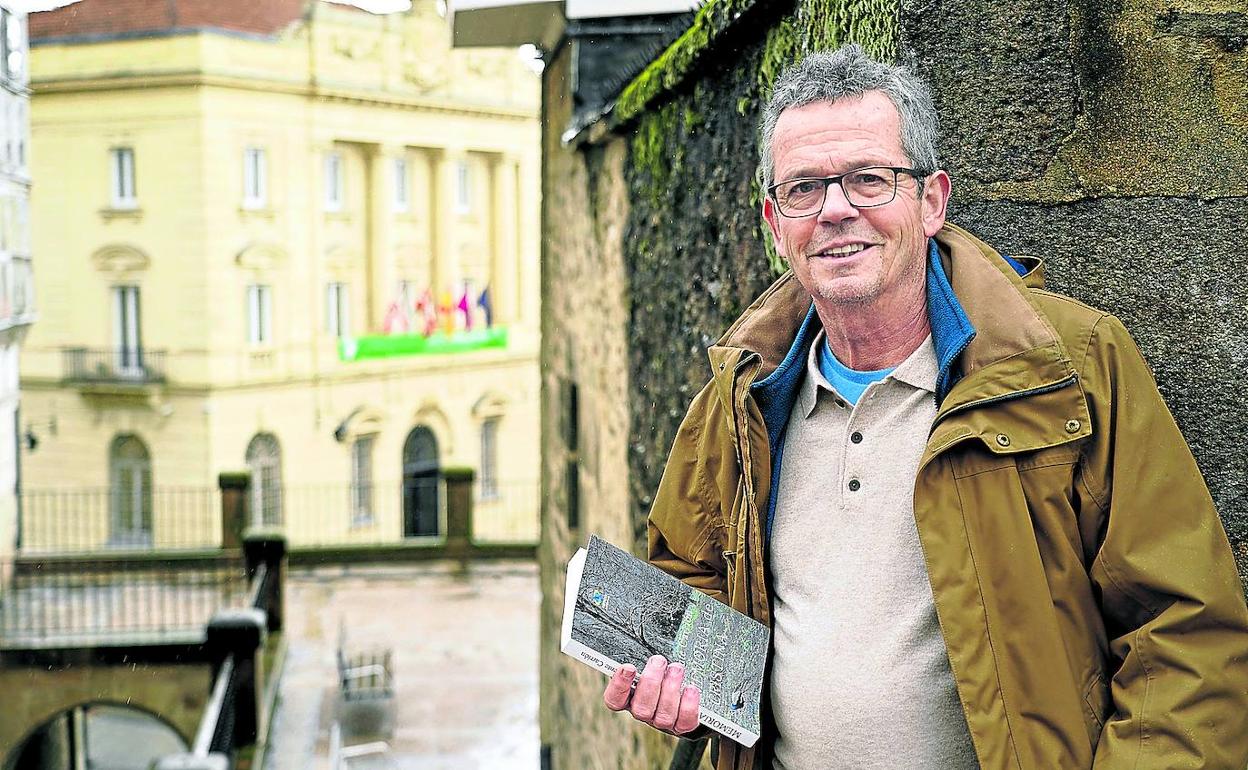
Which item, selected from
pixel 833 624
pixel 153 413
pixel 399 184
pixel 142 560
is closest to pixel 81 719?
pixel 142 560

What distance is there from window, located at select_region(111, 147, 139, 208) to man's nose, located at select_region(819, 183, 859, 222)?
21.7 m

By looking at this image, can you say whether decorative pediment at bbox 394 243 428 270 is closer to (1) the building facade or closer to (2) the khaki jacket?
(1) the building facade

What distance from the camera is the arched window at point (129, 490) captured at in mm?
22094

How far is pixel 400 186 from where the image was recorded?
2462cm

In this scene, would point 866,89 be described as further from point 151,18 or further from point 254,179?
point 151,18

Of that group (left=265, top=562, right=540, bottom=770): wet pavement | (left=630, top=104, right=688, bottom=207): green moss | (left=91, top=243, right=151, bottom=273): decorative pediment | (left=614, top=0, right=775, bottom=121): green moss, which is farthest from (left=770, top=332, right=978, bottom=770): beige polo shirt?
(left=91, top=243, right=151, bottom=273): decorative pediment

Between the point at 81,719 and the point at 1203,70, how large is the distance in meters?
15.6

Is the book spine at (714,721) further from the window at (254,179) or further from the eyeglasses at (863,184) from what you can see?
the window at (254,179)

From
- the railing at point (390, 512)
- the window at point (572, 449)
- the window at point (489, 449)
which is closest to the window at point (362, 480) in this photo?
the railing at point (390, 512)

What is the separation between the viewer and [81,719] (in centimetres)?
1509

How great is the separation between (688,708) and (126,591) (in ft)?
46.5

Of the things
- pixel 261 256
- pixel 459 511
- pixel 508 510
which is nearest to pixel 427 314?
pixel 261 256

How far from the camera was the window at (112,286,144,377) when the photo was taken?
22156 millimetres

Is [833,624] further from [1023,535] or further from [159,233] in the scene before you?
[159,233]
